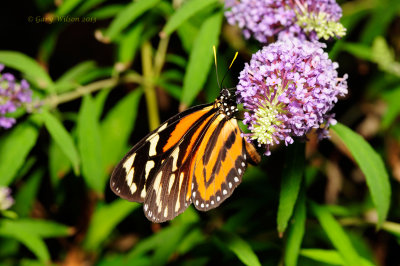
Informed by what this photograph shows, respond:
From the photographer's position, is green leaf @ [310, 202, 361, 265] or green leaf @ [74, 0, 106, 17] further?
green leaf @ [74, 0, 106, 17]

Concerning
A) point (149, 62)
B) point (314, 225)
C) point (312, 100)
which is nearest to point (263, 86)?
point (312, 100)

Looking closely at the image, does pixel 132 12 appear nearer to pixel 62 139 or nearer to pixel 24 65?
pixel 24 65

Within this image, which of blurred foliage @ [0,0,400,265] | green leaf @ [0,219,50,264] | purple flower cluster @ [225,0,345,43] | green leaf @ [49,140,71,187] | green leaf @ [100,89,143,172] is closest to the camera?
purple flower cluster @ [225,0,345,43]

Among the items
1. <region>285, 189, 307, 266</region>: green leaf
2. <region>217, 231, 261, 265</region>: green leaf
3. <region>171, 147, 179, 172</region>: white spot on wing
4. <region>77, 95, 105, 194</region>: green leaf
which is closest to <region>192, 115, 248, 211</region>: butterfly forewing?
<region>171, 147, 179, 172</region>: white spot on wing

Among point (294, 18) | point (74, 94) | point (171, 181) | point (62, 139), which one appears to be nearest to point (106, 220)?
point (62, 139)

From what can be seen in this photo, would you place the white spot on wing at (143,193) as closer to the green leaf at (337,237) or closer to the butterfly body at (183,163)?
the butterfly body at (183,163)

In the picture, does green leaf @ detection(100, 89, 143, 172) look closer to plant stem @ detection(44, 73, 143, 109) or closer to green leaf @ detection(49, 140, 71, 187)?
plant stem @ detection(44, 73, 143, 109)

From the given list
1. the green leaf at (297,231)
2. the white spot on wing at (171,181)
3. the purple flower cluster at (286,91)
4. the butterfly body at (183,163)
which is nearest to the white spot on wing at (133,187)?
the butterfly body at (183,163)

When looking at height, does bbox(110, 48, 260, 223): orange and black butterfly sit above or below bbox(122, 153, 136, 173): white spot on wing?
below
